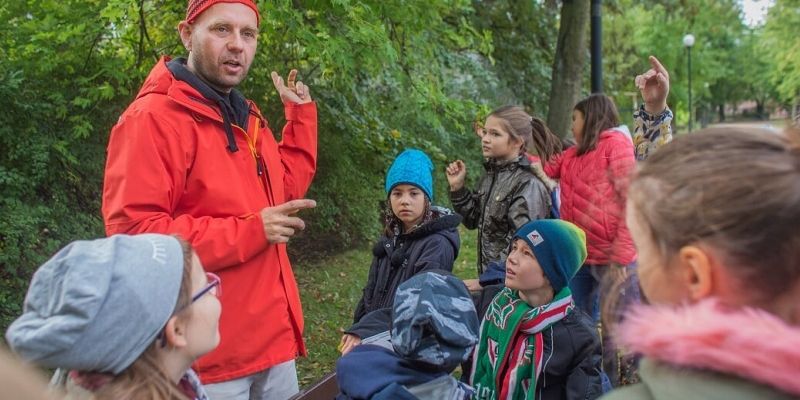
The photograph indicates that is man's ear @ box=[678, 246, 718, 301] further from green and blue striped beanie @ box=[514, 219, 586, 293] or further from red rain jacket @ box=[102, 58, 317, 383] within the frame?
green and blue striped beanie @ box=[514, 219, 586, 293]

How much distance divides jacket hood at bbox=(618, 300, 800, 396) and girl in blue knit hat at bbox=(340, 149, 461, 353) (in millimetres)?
1988

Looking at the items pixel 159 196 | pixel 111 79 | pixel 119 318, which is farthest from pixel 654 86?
pixel 111 79

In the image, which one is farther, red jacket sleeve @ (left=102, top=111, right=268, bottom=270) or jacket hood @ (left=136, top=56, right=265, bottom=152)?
jacket hood @ (left=136, top=56, right=265, bottom=152)

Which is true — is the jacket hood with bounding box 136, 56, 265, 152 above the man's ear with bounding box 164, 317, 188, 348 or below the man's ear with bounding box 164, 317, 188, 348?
above

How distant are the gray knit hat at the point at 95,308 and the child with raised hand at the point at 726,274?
98 centimetres

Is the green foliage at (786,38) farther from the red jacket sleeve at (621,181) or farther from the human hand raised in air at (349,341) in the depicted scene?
the human hand raised in air at (349,341)

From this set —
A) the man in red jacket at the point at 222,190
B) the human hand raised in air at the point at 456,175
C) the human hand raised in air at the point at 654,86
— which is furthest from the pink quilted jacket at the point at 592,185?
the man in red jacket at the point at 222,190

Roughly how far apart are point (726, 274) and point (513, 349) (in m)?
1.65

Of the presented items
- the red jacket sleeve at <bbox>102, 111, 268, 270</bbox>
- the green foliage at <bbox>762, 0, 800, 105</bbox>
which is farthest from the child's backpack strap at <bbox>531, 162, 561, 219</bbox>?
the green foliage at <bbox>762, 0, 800, 105</bbox>

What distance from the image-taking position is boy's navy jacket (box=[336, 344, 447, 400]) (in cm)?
196

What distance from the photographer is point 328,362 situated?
5.45 metres

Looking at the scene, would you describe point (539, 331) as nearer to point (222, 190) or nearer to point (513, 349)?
point (513, 349)

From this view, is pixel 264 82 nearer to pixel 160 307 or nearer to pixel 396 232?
pixel 396 232

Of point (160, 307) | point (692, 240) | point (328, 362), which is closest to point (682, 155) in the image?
point (692, 240)
